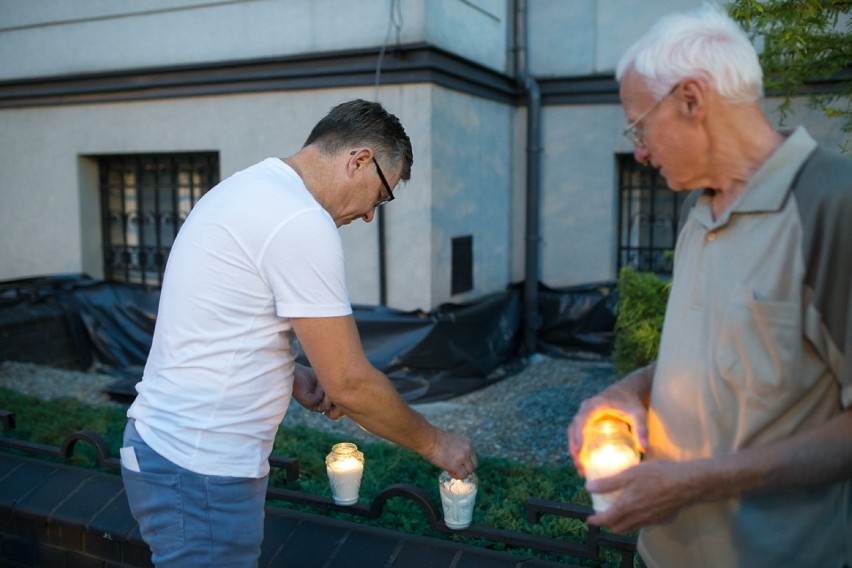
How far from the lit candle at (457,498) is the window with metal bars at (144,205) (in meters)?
6.95

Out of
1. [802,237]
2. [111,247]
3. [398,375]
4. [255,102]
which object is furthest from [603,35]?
[802,237]

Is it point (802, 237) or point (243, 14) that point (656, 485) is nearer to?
point (802, 237)

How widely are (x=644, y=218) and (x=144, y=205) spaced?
5798 mm

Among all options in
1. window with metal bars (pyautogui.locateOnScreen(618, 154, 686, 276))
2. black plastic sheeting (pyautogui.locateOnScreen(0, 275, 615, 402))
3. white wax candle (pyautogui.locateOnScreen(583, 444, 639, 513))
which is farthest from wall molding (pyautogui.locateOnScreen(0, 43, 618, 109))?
white wax candle (pyautogui.locateOnScreen(583, 444, 639, 513))

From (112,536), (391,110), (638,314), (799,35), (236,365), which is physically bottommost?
(112,536)

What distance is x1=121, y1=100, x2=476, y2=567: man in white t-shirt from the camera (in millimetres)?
1863

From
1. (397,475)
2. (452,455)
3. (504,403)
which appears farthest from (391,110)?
(452,455)

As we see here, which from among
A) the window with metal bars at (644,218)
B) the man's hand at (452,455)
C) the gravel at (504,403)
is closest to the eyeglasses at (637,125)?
the man's hand at (452,455)

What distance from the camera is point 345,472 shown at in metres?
2.59

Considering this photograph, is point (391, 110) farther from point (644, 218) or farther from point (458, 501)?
point (458, 501)

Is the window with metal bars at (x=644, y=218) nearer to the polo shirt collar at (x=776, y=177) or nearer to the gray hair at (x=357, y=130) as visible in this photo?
the gray hair at (x=357, y=130)

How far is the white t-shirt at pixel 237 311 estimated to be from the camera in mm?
1854

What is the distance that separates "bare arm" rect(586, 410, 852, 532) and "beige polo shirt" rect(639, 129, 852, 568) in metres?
0.06

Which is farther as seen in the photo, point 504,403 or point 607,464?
point 504,403
